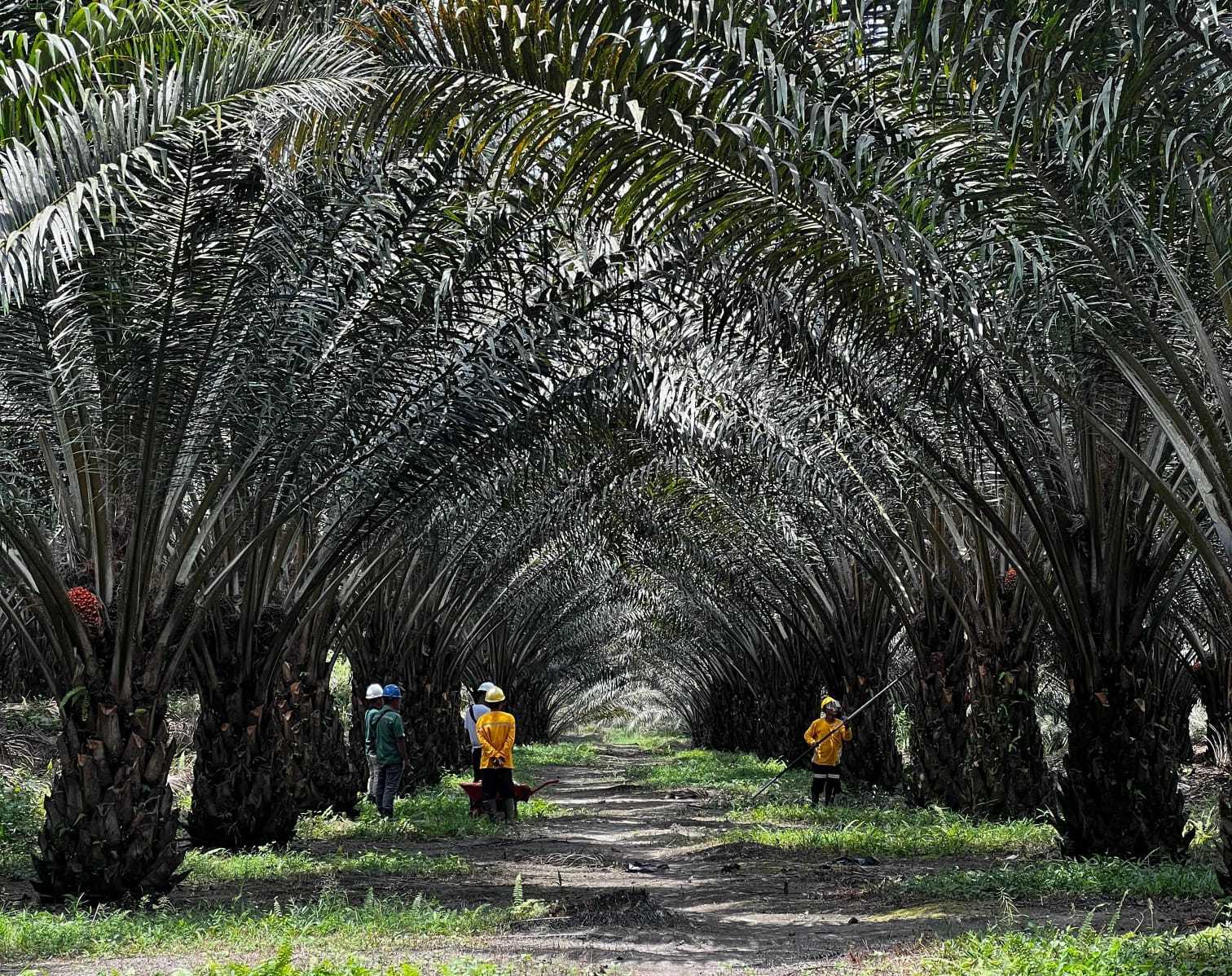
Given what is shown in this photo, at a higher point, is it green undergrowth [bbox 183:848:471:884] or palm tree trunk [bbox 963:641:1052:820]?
palm tree trunk [bbox 963:641:1052:820]

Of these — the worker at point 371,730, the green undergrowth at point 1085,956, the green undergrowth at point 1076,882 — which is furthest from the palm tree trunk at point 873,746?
the green undergrowth at point 1085,956

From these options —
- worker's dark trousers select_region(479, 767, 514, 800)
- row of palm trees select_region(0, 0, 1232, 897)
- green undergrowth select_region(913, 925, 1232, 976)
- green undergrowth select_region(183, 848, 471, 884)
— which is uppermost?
row of palm trees select_region(0, 0, 1232, 897)

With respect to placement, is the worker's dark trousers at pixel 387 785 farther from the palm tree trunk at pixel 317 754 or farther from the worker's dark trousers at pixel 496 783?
the worker's dark trousers at pixel 496 783

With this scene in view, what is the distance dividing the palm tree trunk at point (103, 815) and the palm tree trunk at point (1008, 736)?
7956 millimetres

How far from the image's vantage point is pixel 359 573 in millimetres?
14383

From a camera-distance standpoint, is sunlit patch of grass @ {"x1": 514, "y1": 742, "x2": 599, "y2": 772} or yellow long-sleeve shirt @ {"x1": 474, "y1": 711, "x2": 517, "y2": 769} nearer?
yellow long-sleeve shirt @ {"x1": 474, "y1": 711, "x2": 517, "y2": 769}

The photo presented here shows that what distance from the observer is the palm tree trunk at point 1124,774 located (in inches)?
376

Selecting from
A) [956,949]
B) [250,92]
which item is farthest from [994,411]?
[250,92]

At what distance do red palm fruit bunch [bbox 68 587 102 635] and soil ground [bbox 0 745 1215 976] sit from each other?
2029mm

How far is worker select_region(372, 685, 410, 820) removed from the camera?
47.2 feet

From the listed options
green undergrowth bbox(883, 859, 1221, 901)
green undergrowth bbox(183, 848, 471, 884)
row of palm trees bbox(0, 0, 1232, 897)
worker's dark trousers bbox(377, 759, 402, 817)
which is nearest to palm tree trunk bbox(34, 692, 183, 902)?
row of palm trees bbox(0, 0, 1232, 897)

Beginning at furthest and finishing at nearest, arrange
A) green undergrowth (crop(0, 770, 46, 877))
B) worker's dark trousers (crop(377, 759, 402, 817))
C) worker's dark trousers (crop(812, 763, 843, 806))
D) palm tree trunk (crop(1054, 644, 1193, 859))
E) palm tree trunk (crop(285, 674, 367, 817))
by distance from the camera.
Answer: worker's dark trousers (crop(812, 763, 843, 806)) → worker's dark trousers (crop(377, 759, 402, 817)) → palm tree trunk (crop(285, 674, 367, 817)) → green undergrowth (crop(0, 770, 46, 877)) → palm tree trunk (crop(1054, 644, 1193, 859))

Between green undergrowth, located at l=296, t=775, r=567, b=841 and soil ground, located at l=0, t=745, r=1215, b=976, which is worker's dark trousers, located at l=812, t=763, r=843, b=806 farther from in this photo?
green undergrowth, located at l=296, t=775, r=567, b=841

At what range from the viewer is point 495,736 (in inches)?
557
